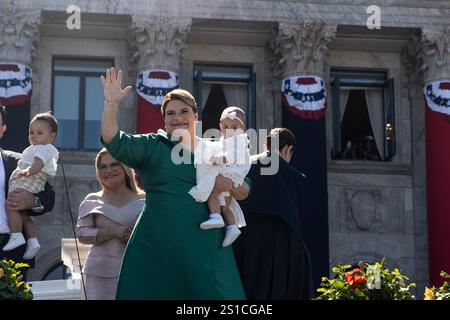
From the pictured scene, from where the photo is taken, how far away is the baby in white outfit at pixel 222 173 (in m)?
7.30

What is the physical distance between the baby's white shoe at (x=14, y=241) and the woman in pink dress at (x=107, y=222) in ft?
5.83

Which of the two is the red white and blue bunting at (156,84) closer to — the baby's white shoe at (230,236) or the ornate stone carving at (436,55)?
the ornate stone carving at (436,55)

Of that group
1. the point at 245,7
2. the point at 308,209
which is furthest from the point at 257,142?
the point at 245,7

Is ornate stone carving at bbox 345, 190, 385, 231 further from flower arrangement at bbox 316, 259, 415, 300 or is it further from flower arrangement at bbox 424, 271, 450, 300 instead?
flower arrangement at bbox 316, 259, 415, 300

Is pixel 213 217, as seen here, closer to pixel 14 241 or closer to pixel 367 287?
pixel 367 287

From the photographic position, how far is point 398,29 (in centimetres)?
2525

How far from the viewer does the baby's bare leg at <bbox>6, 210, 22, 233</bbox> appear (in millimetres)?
11002

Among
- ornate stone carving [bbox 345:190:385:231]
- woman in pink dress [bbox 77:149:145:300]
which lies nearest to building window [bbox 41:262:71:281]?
ornate stone carving [bbox 345:190:385:231]

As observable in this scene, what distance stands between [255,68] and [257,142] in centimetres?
481

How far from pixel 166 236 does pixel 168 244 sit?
5 cm

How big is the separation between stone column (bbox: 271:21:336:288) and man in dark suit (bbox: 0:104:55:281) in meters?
11.4

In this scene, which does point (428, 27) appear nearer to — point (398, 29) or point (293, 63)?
point (398, 29)

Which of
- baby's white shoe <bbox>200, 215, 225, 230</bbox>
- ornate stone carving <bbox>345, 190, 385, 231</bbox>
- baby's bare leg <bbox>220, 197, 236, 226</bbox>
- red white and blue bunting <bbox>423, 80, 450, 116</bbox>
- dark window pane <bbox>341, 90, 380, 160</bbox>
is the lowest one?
baby's white shoe <bbox>200, 215, 225, 230</bbox>

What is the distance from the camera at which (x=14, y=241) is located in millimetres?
10844
